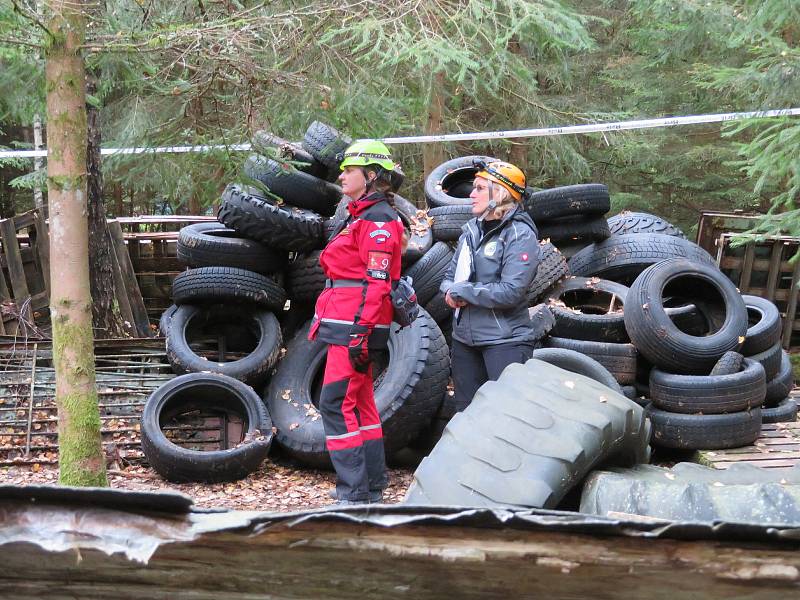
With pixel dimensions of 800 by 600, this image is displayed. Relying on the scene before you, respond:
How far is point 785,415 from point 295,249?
467 centimetres

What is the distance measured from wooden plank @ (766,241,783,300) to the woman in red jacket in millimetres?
7483

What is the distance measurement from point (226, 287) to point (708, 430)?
4227 millimetres

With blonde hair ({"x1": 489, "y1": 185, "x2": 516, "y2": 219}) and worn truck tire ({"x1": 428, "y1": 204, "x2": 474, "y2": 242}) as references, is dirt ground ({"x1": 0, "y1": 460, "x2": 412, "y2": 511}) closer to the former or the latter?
blonde hair ({"x1": 489, "y1": 185, "x2": 516, "y2": 219})

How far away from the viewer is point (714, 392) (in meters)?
6.50

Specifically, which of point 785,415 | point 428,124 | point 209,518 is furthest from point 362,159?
point 428,124

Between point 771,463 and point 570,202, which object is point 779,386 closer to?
point 771,463

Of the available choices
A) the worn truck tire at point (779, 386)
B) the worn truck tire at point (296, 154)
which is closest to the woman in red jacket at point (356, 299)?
the worn truck tire at point (296, 154)

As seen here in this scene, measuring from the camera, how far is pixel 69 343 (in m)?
4.39

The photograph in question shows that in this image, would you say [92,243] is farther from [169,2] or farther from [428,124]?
[428,124]

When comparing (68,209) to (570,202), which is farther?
(570,202)

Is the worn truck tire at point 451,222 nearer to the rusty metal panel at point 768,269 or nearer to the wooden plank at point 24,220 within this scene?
the rusty metal panel at point 768,269

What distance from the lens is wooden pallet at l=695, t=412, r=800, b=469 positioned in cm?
620

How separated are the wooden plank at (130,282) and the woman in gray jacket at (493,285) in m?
5.66

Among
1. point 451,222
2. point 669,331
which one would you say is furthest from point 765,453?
point 451,222
